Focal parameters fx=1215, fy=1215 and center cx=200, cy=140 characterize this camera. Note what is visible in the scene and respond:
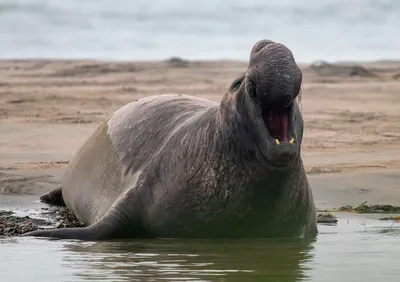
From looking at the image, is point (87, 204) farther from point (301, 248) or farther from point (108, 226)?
point (301, 248)

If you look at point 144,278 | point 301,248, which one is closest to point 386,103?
point 301,248

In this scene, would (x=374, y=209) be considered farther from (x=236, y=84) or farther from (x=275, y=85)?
(x=275, y=85)

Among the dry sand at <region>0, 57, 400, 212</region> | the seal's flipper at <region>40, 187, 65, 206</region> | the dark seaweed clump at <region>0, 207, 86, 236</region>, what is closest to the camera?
the dark seaweed clump at <region>0, 207, 86, 236</region>

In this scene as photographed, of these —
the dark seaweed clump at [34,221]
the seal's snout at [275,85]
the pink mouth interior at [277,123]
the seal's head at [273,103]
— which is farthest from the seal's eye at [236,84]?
the dark seaweed clump at [34,221]

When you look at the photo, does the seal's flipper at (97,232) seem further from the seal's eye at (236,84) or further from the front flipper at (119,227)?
the seal's eye at (236,84)

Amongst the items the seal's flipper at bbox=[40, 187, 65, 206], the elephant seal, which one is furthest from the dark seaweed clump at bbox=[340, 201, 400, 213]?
the seal's flipper at bbox=[40, 187, 65, 206]

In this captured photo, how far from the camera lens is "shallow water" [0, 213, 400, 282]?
20.9 feet

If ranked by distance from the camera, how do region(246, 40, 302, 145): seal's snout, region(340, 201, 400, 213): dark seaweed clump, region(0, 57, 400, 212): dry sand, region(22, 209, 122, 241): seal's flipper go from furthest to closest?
region(0, 57, 400, 212): dry sand, region(340, 201, 400, 213): dark seaweed clump, region(22, 209, 122, 241): seal's flipper, region(246, 40, 302, 145): seal's snout

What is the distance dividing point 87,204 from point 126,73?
26553 mm

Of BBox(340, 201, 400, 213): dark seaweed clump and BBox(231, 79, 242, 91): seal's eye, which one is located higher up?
BBox(231, 79, 242, 91): seal's eye

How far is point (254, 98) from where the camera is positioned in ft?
23.2

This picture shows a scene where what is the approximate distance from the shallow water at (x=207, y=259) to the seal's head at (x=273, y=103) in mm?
612

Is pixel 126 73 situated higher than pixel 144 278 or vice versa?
pixel 126 73

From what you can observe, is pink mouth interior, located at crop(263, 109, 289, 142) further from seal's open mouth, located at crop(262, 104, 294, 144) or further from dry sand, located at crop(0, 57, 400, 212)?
dry sand, located at crop(0, 57, 400, 212)
